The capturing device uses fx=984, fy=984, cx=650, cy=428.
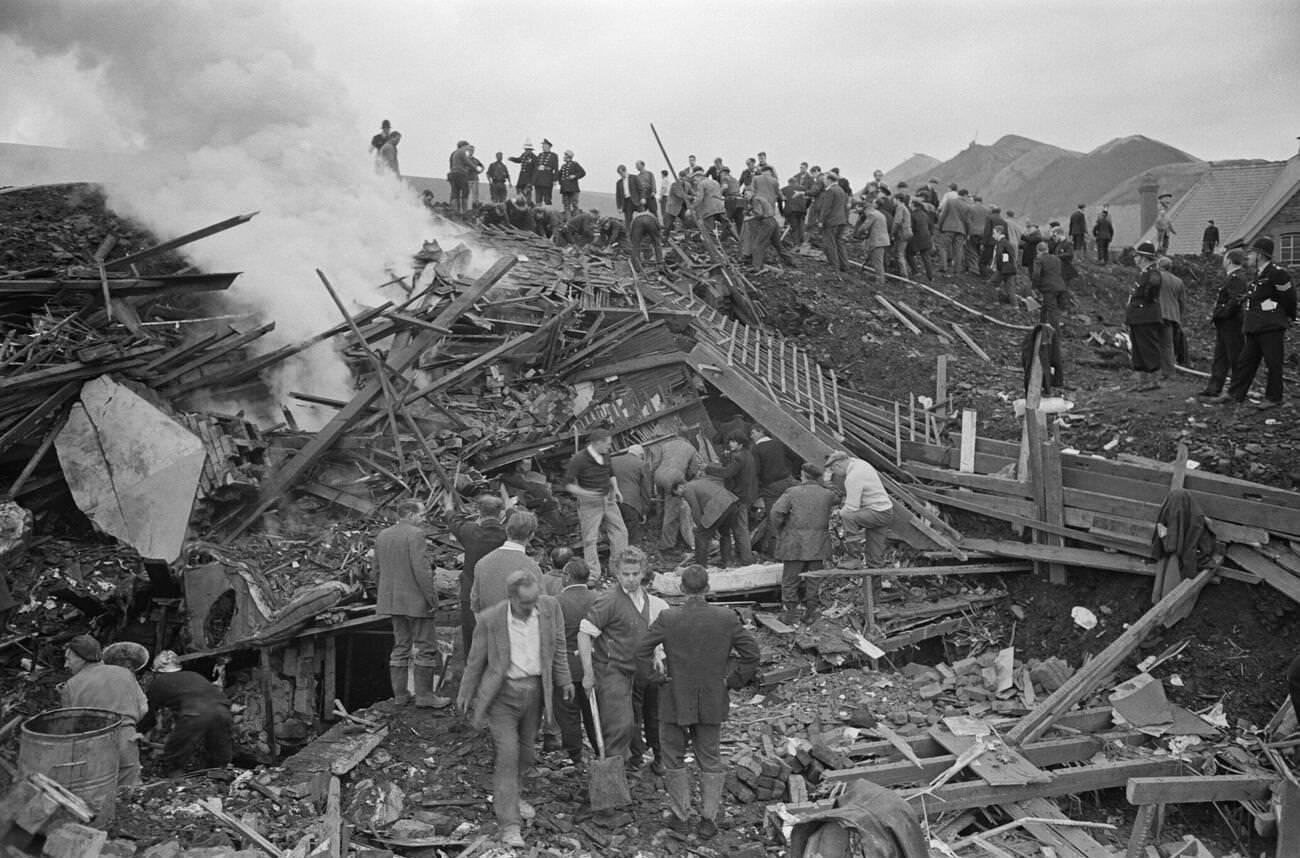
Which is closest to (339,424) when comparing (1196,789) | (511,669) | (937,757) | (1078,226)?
(511,669)

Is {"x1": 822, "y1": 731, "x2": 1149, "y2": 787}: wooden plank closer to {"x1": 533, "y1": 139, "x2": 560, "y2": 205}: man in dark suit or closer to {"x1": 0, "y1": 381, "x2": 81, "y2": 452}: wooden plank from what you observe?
{"x1": 0, "y1": 381, "x2": 81, "y2": 452}: wooden plank

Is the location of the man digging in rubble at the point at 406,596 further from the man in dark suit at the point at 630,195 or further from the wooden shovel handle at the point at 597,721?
the man in dark suit at the point at 630,195

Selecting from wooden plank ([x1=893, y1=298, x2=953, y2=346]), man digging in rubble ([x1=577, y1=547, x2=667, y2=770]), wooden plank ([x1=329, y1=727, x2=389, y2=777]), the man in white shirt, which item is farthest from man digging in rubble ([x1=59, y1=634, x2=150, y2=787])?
wooden plank ([x1=893, y1=298, x2=953, y2=346])

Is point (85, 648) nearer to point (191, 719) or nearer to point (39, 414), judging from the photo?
point (191, 719)

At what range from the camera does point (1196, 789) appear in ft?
23.9

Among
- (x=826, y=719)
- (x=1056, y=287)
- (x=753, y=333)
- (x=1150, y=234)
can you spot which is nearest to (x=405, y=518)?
(x=826, y=719)

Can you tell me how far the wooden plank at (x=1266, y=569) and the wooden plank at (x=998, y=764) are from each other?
2954 millimetres

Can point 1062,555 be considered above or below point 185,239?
below

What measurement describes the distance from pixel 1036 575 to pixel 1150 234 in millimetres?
27175

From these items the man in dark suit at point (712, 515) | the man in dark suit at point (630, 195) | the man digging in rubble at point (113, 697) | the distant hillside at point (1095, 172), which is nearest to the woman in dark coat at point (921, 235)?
the man in dark suit at point (630, 195)

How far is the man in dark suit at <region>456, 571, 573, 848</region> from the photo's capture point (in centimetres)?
614

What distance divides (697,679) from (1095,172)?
1983 inches

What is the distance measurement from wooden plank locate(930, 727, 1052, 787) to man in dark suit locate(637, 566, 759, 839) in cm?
213

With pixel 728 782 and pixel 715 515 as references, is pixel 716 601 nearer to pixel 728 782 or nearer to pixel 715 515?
pixel 715 515
